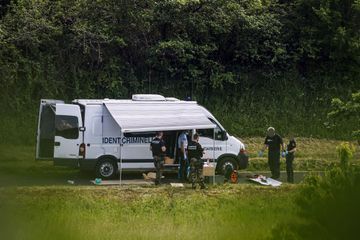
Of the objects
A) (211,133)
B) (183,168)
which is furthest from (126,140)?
A: (211,133)

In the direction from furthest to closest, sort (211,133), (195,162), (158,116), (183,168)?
(211,133), (183,168), (158,116), (195,162)

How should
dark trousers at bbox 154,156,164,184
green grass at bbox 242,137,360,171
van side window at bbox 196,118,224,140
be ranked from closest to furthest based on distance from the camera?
dark trousers at bbox 154,156,164,184 < van side window at bbox 196,118,224,140 < green grass at bbox 242,137,360,171

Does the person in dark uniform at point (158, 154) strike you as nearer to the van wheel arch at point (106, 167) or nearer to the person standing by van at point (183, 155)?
the person standing by van at point (183, 155)

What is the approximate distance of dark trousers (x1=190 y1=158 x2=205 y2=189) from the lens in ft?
51.7

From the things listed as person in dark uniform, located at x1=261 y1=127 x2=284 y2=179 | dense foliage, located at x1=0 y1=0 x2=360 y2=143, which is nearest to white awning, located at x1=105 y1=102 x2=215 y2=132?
person in dark uniform, located at x1=261 y1=127 x2=284 y2=179

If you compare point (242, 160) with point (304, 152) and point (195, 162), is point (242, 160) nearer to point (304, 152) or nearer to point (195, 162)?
point (195, 162)

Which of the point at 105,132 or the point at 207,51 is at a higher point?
the point at 207,51

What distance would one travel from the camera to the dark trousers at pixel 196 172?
1575cm

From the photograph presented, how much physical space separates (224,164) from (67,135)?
4990mm

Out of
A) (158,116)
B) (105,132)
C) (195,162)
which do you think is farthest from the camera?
(105,132)

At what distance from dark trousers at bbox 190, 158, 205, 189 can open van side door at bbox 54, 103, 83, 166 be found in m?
3.81

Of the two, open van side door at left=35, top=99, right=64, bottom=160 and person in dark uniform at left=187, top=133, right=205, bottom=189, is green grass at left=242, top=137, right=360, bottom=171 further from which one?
open van side door at left=35, top=99, right=64, bottom=160

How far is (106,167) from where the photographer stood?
18688 mm

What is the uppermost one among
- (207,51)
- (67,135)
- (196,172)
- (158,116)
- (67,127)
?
(207,51)
